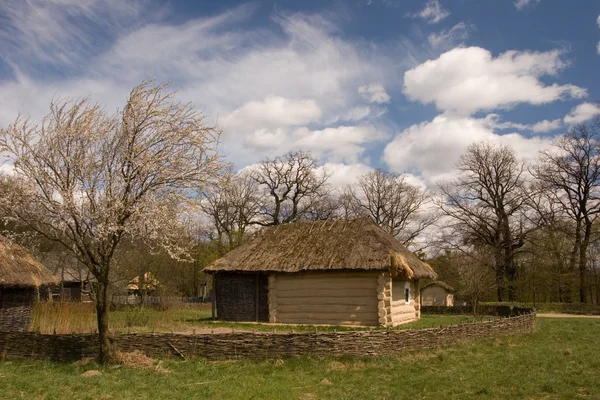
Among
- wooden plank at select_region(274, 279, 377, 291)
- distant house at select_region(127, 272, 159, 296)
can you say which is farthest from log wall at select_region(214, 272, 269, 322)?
distant house at select_region(127, 272, 159, 296)

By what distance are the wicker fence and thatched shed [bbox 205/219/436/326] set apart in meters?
6.58

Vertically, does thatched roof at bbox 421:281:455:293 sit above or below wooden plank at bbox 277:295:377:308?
below

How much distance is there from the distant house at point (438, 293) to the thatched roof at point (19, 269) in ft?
92.8

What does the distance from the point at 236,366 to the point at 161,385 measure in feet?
7.51

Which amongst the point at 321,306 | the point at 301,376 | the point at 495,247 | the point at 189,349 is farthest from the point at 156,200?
the point at 495,247

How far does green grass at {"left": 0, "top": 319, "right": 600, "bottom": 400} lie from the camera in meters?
9.30

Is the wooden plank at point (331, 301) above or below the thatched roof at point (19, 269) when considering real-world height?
below

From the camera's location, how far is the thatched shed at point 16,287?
57.7 feet

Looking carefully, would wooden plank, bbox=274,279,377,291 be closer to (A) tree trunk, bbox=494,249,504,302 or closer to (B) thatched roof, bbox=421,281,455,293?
(B) thatched roof, bbox=421,281,455,293

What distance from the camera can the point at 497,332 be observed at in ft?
52.9

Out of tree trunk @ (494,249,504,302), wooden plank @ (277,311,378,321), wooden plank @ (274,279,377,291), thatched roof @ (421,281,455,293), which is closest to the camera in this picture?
wooden plank @ (277,311,378,321)

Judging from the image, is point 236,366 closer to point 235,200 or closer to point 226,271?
point 226,271

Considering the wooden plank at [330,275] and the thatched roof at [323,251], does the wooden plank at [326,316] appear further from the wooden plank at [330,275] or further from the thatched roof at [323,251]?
the thatched roof at [323,251]

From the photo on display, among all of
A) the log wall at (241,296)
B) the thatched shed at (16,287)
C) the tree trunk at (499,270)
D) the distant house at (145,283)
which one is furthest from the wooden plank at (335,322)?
the tree trunk at (499,270)
